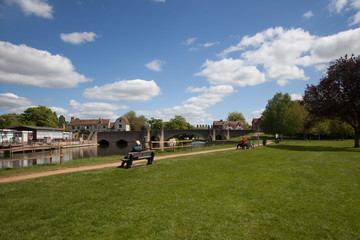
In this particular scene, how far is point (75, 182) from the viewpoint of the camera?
27.8 feet

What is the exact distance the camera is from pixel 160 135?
7494cm

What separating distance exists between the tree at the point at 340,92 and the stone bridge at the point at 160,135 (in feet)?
134

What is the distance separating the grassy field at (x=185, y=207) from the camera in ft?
14.5

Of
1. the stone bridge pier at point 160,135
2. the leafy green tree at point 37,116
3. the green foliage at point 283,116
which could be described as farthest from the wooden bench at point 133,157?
the leafy green tree at point 37,116

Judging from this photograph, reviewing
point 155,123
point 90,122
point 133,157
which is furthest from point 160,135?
point 133,157

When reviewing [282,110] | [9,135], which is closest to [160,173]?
[282,110]

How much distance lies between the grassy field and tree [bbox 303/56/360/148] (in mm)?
19072

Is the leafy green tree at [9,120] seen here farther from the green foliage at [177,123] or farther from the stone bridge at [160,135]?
the green foliage at [177,123]

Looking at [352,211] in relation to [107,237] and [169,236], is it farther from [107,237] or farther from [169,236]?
[107,237]

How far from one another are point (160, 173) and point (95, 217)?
4.90 metres

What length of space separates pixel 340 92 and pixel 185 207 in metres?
26.7

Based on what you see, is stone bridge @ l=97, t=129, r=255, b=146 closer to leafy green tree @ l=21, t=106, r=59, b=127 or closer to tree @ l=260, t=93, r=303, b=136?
tree @ l=260, t=93, r=303, b=136

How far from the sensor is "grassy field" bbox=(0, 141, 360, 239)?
4430 millimetres

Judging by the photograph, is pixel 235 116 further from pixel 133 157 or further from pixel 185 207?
pixel 185 207
